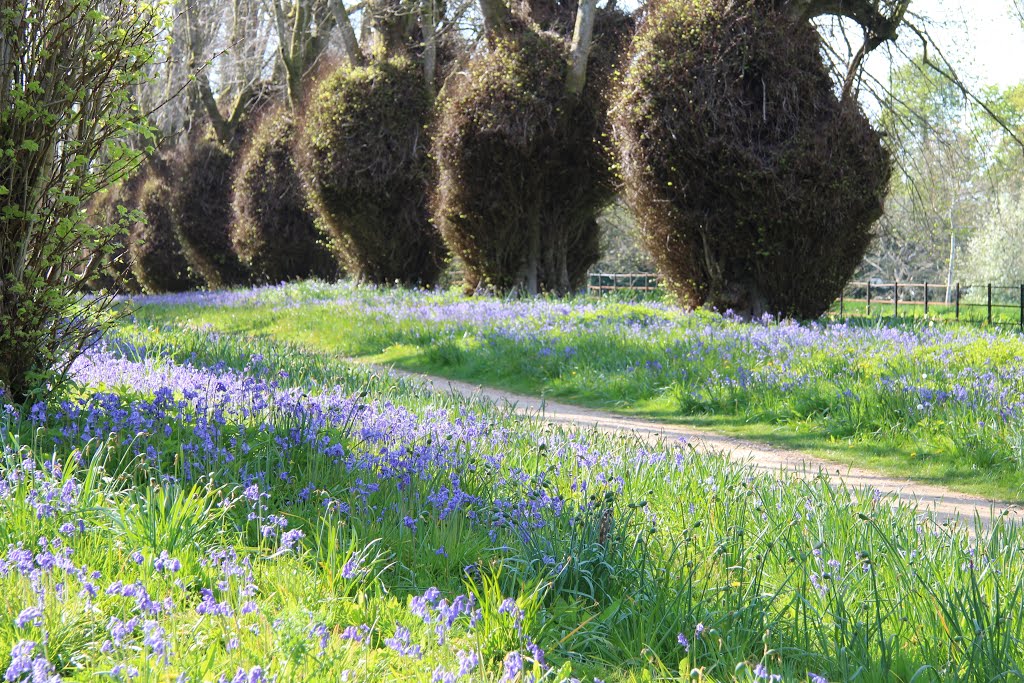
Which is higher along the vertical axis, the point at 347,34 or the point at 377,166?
the point at 347,34

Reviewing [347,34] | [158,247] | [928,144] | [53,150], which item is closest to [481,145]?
[347,34]

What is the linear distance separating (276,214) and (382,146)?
6.12 metres

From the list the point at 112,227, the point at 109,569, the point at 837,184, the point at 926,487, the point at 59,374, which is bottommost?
the point at 926,487

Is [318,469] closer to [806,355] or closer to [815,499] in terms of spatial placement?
[815,499]

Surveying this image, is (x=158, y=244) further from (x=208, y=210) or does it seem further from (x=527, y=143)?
(x=527, y=143)

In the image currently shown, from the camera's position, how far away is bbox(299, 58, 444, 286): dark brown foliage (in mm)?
19766

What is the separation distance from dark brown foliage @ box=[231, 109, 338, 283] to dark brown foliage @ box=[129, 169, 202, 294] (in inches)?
231

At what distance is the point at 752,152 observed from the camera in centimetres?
1175

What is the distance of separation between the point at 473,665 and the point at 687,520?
70.8 inches

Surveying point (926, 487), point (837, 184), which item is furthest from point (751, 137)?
point (926, 487)

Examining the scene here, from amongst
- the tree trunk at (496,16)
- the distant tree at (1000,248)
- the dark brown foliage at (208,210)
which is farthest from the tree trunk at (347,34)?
the distant tree at (1000,248)

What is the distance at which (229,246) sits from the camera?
92.3 ft

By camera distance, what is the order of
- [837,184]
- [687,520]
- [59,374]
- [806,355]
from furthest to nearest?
[837,184], [806,355], [59,374], [687,520]

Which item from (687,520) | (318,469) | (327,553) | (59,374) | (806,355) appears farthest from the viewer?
(806,355)
